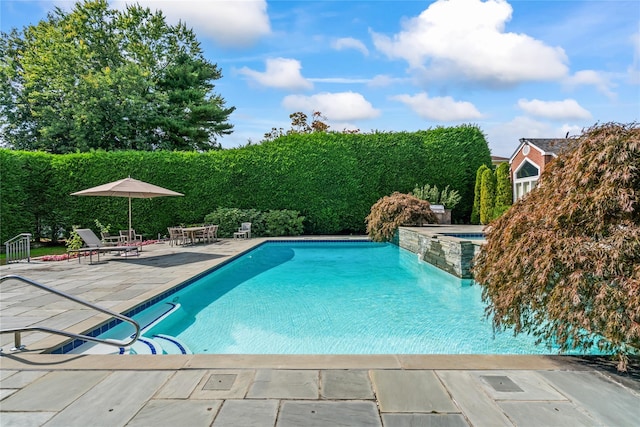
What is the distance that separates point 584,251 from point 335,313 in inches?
151

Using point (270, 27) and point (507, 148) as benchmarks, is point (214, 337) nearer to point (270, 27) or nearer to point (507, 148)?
point (270, 27)

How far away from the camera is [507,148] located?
19766 mm

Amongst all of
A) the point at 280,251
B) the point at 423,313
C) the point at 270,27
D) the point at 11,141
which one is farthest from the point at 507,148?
the point at 11,141

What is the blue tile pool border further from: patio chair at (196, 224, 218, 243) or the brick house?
the brick house

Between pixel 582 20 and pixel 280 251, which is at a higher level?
pixel 582 20

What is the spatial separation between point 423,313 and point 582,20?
600 centimetres

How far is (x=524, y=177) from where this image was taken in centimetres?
1870

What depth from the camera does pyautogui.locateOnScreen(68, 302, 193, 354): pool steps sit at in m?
4.21

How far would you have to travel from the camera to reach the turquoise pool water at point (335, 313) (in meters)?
4.69

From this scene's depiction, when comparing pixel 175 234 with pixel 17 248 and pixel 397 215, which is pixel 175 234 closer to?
pixel 17 248

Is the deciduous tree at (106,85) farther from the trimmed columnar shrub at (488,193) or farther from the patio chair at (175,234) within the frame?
the trimmed columnar shrub at (488,193)

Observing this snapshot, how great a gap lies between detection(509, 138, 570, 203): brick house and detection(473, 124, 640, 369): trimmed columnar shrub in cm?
1546

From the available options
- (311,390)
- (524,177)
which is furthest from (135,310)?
(524,177)

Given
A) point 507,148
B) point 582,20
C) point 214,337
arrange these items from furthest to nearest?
point 507,148
point 582,20
point 214,337
